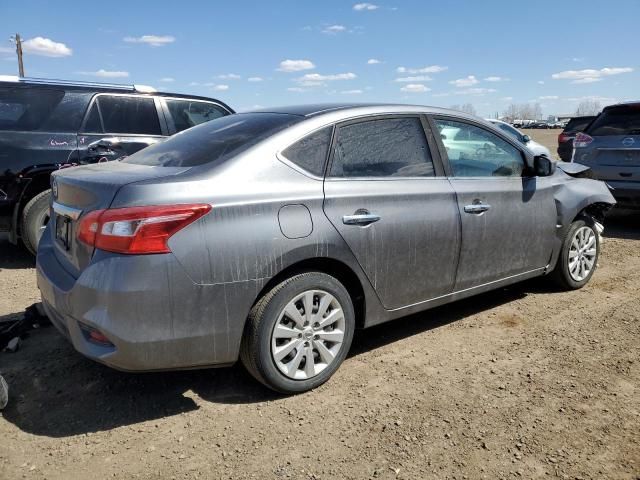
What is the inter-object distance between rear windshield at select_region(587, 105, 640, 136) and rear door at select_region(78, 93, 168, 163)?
5.98 m

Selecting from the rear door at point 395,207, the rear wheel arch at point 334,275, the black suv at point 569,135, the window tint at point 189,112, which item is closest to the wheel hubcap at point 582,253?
the rear door at point 395,207

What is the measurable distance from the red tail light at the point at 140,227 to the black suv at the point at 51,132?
3098 millimetres

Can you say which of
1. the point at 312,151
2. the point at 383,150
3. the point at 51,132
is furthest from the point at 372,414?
the point at 51,132

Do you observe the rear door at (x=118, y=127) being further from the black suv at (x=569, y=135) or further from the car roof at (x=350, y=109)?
the black suv at (x=569, y=135)

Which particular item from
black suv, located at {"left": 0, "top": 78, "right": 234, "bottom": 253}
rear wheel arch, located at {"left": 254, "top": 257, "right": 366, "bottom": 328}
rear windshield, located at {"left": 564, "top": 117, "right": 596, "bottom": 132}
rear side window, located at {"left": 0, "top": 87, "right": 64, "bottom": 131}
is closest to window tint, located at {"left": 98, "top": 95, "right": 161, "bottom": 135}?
black suv, located at {"left": 0, "top": 78, "right": 234, "bottom": 253}

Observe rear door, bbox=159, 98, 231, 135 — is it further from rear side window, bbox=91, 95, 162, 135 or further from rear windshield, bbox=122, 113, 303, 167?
rear windshield, bbox=122, 113, 303, 167

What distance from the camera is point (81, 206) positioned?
9.16ft

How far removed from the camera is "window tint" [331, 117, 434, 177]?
3260 mm

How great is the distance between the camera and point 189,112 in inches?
274

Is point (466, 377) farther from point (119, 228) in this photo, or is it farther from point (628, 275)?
point (628, 275)

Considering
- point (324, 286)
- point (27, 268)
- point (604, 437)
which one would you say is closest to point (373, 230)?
point (324, 286)

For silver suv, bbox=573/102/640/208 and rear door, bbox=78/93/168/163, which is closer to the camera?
rear door, bbox=78/93/168/163

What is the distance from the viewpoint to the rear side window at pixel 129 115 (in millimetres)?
6168

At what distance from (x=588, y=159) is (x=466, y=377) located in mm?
5664
